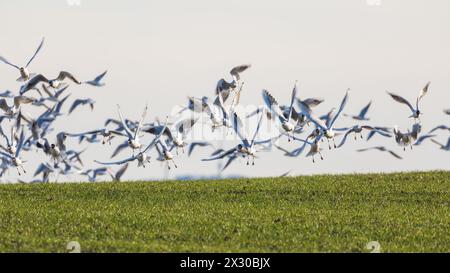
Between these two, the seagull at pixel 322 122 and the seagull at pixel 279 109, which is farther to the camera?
the seagull at pixel 322 122

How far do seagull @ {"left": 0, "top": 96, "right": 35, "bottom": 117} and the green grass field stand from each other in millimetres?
4921

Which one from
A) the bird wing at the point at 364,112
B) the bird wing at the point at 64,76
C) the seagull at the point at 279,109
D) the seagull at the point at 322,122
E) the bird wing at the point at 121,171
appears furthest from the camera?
the bird wing at the point at 364,112

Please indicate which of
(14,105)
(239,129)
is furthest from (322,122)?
(14,105)

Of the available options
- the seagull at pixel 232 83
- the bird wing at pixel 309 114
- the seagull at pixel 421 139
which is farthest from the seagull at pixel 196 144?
the seagull at pixel 421 139

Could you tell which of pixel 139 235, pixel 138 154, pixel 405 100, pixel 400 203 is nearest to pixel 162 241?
pixel 139 235

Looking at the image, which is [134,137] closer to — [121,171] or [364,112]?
[121,171]

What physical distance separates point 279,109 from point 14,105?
31.0 ft

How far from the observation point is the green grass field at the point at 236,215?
23.9m

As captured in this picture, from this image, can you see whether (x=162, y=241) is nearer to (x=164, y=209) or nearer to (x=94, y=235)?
(x=94, y=235)

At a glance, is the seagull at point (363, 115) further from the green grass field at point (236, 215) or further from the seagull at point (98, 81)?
the seagull at point (98, 81)

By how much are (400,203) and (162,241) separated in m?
10.1

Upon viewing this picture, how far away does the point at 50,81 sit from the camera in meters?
38.6

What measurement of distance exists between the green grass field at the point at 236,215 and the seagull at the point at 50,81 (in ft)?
16.4
